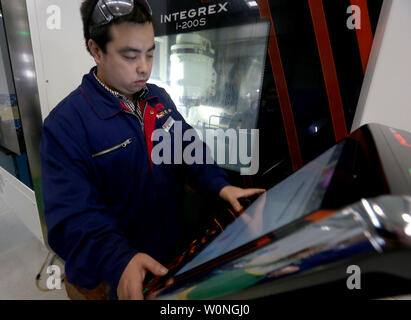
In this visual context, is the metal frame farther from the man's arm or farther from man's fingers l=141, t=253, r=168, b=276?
man's fingers l=141, t=253, r=168, b=276

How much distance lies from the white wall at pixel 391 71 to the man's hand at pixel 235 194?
646 mm

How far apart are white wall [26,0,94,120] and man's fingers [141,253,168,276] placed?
1.75 metres

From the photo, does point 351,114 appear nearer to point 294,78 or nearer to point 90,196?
point 294,78

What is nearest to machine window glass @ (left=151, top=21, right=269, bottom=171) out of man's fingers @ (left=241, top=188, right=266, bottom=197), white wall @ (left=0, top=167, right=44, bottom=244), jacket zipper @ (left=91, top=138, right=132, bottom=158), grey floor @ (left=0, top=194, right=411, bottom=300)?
man's fingers @ (left=241, top=188, right=266, bottom=197)

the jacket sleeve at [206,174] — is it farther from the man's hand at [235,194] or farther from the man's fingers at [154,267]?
the man's fingers at [154,267]

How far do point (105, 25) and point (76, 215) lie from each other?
32.0 inches

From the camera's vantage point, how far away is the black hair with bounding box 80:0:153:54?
39.6 inches

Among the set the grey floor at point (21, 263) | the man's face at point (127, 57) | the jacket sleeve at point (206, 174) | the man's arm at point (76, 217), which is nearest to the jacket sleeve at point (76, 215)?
the man's arm at point (76, 217)

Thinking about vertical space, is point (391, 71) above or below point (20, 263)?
above

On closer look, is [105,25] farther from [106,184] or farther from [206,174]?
[206,174]

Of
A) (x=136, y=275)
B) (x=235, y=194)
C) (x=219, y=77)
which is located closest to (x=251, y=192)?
(x=235, y=194)

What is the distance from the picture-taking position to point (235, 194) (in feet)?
3.22

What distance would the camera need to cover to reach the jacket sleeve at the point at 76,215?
2.38ft

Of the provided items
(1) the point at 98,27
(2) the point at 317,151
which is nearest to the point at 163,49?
(1) the point at 98,27
